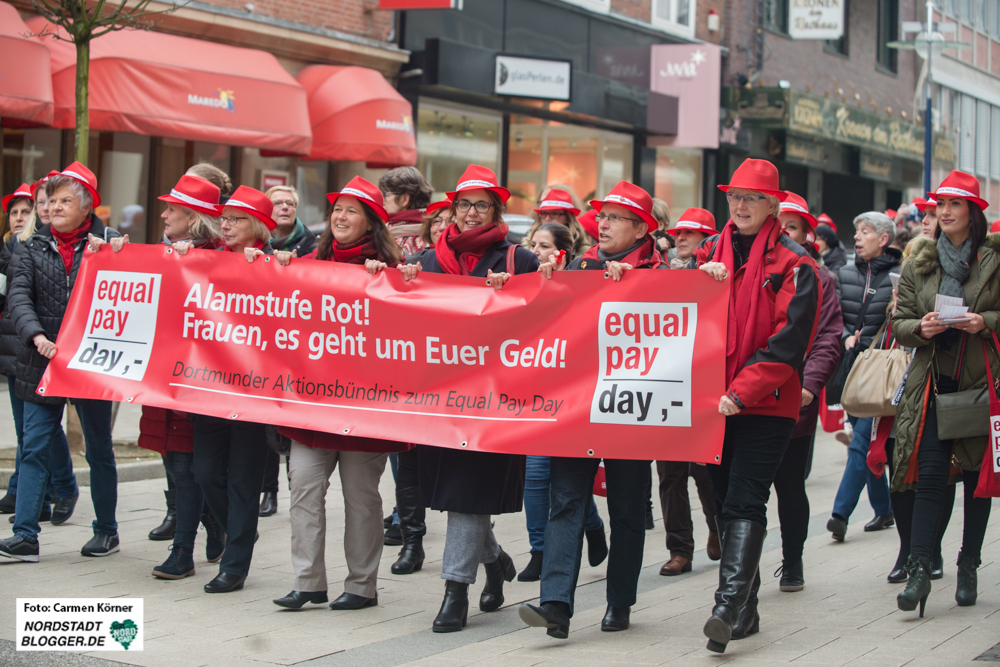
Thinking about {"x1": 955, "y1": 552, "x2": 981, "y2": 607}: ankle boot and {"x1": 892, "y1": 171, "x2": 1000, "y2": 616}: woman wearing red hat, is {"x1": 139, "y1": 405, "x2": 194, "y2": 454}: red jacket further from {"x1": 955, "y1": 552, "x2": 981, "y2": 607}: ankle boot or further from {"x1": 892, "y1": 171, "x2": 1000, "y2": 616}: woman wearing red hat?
{"x1": 955, "y1": 552, "x2": 981, "y2": 607}: ankle boot

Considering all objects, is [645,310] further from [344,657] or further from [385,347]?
[344,657]

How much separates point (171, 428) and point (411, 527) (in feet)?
4.68

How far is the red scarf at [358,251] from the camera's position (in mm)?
6000

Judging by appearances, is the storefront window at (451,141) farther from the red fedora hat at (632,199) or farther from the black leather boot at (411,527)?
the red fedora hat at (632,199)

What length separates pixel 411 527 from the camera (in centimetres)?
680

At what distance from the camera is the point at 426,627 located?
5.53m

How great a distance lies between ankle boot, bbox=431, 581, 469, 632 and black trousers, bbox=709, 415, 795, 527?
1220 millimetres

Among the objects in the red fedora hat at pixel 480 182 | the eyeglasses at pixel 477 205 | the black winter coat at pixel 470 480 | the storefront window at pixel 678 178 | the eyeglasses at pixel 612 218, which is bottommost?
the black winter coat at pixel 470 480

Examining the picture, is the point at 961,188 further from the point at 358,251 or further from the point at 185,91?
the point at 185,91

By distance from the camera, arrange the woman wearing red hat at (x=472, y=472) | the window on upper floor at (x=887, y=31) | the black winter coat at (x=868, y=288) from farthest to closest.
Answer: the window on upper floor at (x=887, y=31)
the black winter coat at (x=868, y=288)
the woman wearing red hat at (x=472, y=472)

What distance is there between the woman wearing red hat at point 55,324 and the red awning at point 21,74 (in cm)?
607

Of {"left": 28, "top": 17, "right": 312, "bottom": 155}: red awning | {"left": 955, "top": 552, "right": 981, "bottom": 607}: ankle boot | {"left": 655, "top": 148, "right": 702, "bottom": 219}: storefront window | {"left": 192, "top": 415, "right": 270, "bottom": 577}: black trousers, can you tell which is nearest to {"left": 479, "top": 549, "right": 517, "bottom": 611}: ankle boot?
{"left": 192, "top": 415, "right": 270, "bottom": 577}: black trousers

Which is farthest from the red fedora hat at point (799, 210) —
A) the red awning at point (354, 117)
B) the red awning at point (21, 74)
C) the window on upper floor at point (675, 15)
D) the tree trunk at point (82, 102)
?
the window on upper floor at point (675, 15)

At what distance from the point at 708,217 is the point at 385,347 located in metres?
3.20
